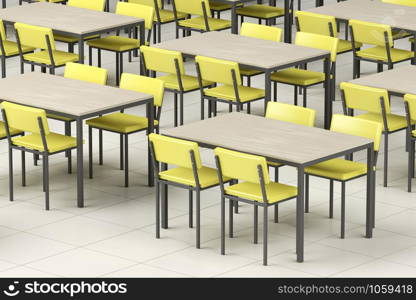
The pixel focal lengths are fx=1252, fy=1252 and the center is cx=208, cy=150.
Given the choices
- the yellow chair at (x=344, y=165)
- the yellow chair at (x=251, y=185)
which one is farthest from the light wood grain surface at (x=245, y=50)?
the yellow chair at (x=251, y=185)

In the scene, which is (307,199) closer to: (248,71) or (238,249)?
(238,249)

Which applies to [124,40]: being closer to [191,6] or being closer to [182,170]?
[191,6]

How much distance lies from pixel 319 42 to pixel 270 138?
3.01 m

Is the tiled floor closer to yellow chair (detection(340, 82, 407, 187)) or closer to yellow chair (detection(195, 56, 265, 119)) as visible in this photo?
yellow chair (detection(340, 82, 407, 187))

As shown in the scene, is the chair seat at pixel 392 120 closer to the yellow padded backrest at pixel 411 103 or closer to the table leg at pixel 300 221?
the yellow padded backrest at pixel 411 103

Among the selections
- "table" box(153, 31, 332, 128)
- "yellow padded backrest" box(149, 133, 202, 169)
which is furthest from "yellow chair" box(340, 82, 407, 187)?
"yellow padded backrest" box(149, 133, 202, 169)

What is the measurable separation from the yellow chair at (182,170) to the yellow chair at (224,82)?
197cm

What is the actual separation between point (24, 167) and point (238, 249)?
2.34m

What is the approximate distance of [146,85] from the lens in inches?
425

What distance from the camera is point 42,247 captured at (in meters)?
9.06

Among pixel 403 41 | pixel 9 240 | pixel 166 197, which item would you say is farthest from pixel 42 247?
pixel 403 41

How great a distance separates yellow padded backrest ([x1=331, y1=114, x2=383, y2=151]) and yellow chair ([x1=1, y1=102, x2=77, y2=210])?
6.99 feet

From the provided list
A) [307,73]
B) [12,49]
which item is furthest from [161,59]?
[12,49]

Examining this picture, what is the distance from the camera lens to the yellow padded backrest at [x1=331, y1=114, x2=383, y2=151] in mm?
9453
